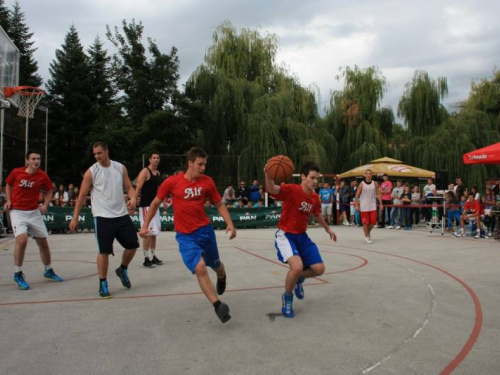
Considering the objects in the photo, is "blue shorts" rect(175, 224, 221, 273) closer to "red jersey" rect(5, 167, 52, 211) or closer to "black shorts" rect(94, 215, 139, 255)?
"black shorts" rect(94, 215, 139, 255)

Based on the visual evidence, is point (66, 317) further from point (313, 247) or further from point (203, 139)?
point (203, 139)

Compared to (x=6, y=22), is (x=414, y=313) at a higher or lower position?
lower

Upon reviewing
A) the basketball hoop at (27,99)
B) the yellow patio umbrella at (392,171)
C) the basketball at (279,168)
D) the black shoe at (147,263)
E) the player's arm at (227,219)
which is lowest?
the black shoe at (147,263)

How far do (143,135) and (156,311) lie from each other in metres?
19.9

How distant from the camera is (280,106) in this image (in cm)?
2362

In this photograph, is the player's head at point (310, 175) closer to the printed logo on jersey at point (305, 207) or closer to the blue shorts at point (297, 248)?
the printed logo on jersey at point (305, 207)

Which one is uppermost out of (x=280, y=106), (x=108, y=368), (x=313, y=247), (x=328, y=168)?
(x=280, y=106)

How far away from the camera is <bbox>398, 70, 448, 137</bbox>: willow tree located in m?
27.2

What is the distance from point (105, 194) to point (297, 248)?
270 centimetres

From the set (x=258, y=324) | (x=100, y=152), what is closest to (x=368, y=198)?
(x=100, y=152)

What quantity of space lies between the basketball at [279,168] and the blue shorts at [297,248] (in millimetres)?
690

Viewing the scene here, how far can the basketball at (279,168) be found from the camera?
5.42 meters

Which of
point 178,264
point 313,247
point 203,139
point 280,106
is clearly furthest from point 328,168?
point 313,247

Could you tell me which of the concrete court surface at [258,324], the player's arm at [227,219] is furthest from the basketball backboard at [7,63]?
the player's arm at [227,219]
